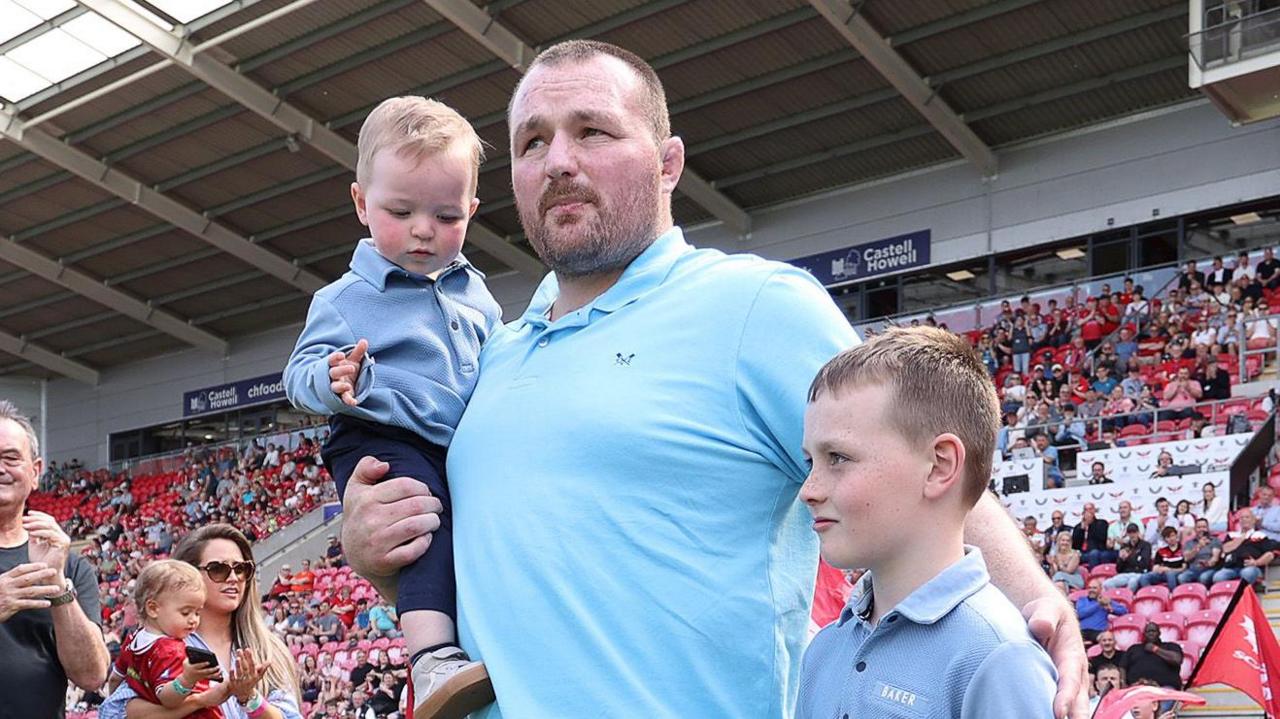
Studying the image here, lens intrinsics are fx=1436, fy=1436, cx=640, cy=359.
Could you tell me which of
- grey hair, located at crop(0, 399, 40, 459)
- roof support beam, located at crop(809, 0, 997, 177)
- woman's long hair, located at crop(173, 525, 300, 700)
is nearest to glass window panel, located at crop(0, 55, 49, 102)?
roof support beam, located at crop(809, 0, 997, 177)

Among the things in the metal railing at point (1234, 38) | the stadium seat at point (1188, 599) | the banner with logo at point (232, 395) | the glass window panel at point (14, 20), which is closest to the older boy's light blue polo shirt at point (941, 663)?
the stadium seat at point (1188, 599)

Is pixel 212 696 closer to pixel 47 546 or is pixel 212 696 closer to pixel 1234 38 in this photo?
pixel 47 546

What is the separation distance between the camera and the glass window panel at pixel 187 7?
20266mm

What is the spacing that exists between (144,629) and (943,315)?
1796cm

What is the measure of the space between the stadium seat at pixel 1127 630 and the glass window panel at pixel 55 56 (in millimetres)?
17634

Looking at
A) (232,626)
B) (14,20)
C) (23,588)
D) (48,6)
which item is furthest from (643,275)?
(14,20)

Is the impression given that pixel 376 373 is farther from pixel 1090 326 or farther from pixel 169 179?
pixel 169 179

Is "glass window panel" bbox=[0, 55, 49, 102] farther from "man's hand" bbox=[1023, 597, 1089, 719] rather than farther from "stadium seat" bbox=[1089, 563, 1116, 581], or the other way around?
"man's hand" bbox=[1023, 597, 1089, 719]

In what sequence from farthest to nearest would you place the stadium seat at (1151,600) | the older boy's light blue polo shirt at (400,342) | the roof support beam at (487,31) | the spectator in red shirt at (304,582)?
the spectator in red shirt at (304,582)
the roof support beam at (487,31)
the stadium seat at (1151,600)
the older boy's light blue polo shirt at (400,342)

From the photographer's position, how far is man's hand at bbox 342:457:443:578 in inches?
83.9

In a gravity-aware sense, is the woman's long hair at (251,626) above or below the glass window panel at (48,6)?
below

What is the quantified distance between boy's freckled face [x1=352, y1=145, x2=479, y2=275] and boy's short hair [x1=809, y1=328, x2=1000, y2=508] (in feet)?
2.95

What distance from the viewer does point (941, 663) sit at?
5.88ft

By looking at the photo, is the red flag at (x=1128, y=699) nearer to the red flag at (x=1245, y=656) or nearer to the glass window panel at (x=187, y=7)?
the red flag at (x=1245, y=656)
